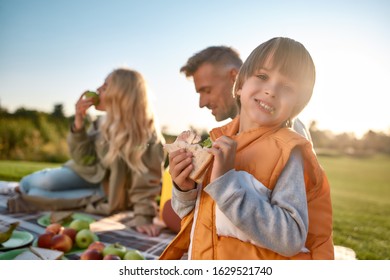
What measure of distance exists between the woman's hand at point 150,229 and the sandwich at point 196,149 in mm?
1112

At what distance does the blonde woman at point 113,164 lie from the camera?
7.23ft

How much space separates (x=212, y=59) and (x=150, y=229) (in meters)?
0.91

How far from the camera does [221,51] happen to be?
78.1 inches

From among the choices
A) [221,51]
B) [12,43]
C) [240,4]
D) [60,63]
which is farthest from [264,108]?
[60,63]

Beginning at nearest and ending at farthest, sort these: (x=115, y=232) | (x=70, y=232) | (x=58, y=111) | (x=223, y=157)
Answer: (x=223, y=157) → (x=70, y=232) → (x=115, y=232) → (x=58, y=111)

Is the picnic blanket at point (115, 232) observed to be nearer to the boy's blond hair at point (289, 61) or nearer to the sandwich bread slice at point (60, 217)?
the sandwich bread slice at point (60, 217)

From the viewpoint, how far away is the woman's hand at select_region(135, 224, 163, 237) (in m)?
1.93

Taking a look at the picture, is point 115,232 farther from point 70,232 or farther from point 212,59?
point 212,59

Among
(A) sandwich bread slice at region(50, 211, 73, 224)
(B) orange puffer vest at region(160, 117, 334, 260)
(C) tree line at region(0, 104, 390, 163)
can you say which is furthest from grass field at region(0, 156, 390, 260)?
(A) sandwich bread slice at region(50, 211, 73, 224)

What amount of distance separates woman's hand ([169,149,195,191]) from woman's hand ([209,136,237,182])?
0.29ft

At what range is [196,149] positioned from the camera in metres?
0.87

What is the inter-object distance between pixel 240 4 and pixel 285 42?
0.70 meters

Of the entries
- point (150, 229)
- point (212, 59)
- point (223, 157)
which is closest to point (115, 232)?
point (150, 229)

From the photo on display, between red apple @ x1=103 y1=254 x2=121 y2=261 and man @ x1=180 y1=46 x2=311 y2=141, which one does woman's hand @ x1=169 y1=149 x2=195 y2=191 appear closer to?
red apple @ x1=103 y1=254 x2=121 y2=261
